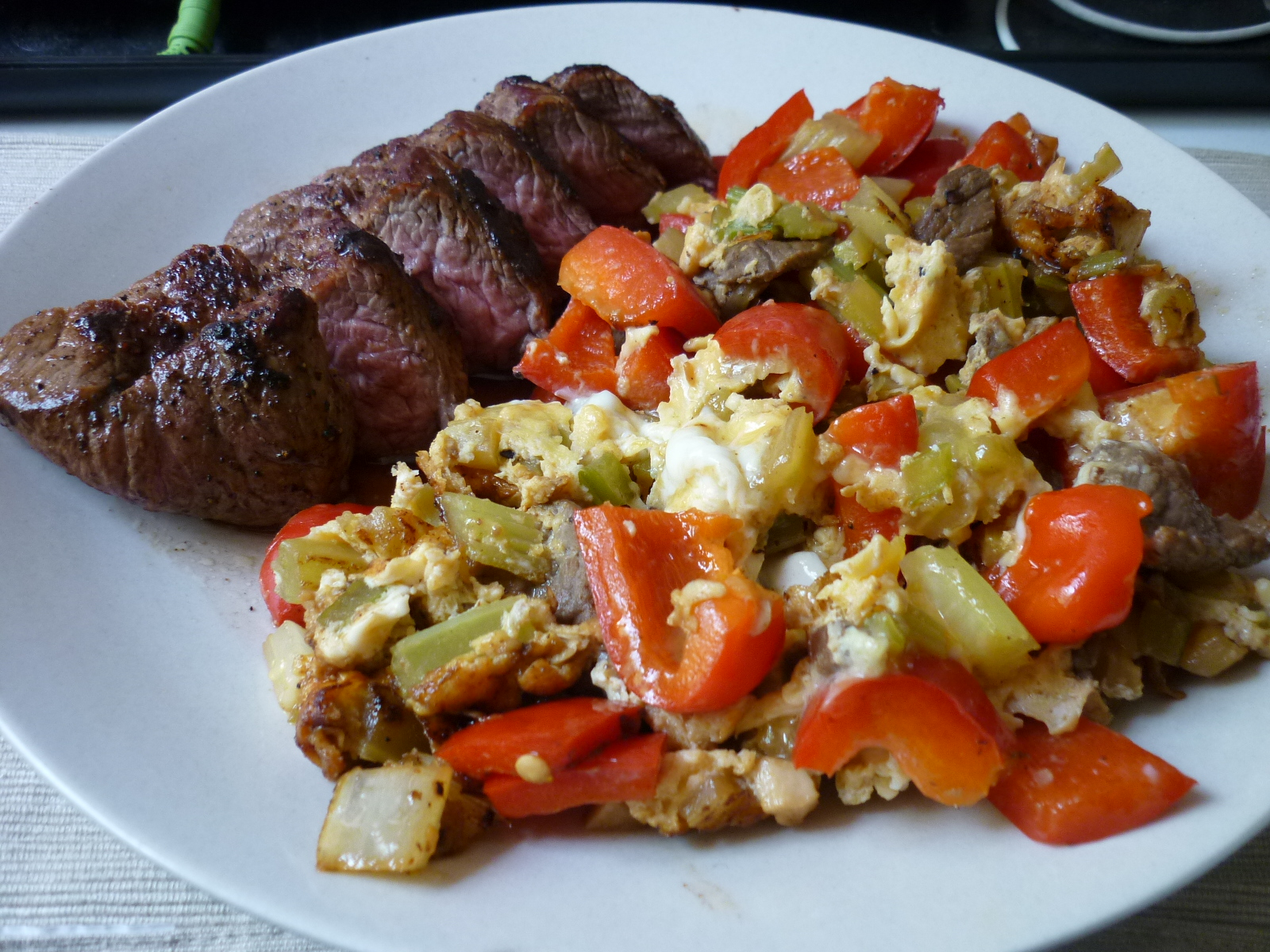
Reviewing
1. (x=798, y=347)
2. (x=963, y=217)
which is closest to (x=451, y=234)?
(x=798, y=347)

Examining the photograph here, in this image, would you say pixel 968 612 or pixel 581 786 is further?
pixel 968 612

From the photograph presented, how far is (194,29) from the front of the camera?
13.1ft

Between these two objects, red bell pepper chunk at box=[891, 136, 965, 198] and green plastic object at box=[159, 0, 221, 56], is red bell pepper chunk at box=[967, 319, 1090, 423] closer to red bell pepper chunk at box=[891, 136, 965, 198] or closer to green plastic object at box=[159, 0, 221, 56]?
red bell pepper chunk at box=[891, 136, 965, 198]

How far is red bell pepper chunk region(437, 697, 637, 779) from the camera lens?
Answer: 1.66m

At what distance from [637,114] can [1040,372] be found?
5.47 ft

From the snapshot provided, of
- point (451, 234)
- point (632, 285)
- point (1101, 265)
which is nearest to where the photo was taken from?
point (1101, 265)

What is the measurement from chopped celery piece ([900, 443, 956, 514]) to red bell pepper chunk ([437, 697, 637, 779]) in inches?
28.5

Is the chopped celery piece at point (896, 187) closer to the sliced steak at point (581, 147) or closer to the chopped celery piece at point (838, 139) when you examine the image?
the chopped celery piece at point (838, 139)

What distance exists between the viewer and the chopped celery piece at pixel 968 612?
176 cm

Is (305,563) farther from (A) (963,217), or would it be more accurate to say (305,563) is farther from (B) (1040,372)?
(A) (963,217)

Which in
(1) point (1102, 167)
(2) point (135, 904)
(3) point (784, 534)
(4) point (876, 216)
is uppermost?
(1) point (1102, 167)

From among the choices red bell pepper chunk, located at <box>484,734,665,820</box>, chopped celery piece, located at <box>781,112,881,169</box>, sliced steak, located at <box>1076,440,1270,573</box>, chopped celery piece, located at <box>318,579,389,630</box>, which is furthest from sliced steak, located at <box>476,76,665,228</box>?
red bell pepper chunk, located at <box>484,734,665,820</box>

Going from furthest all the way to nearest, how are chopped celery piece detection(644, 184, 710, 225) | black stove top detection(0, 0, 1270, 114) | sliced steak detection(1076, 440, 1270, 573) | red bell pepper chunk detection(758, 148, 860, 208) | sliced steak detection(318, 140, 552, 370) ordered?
black stove top detection(0, 0, 1270, 114)
chopped celery piece detection(644, 184, 710, 225)
red bell pepper chunk detection(758, 148, 860, 208)
sliced steak detection(318, 140, 552, 370)
sliced steak detection(1076, 440, 1270, 573)

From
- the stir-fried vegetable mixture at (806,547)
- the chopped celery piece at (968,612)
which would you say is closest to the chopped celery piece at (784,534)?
the stir-fried vegetable mixture at (806,547)
